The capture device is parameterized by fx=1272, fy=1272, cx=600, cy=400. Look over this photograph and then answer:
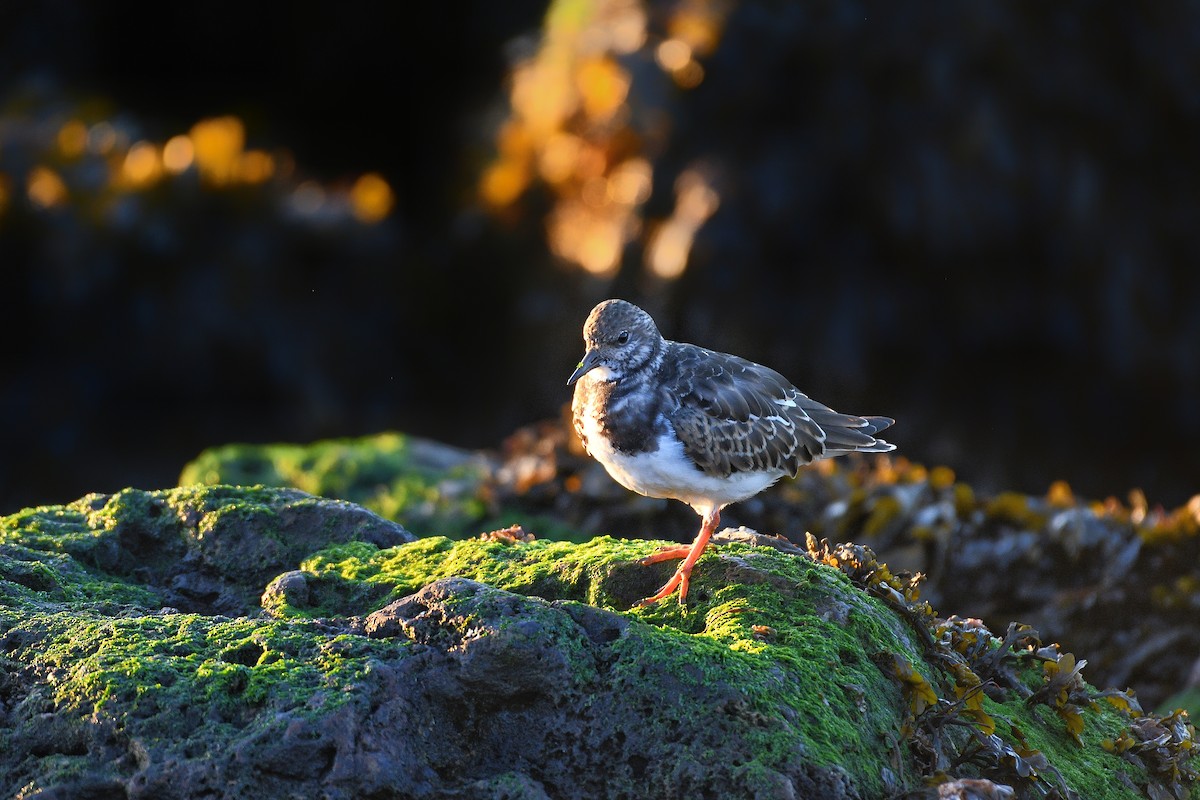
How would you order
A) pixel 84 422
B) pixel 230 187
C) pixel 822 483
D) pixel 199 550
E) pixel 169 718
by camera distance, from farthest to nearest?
pixel 230 187, pixel 84 422, pixel 822 483, pixel 199 550, pixel 169 718

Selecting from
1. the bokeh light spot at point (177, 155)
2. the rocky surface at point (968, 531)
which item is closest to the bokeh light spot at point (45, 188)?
the bokeh light spot at point (177, 155)

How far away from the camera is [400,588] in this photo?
4035 mm

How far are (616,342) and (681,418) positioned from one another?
0.42 metres

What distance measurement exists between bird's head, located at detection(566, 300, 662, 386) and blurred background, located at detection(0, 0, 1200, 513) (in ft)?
17.7

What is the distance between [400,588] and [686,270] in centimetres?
676

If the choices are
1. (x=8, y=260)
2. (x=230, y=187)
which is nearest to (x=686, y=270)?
(x=230, y=187)

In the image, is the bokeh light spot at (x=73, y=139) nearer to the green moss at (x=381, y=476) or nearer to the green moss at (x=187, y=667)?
the green moss at (x=381, y=476)

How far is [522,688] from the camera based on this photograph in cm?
325

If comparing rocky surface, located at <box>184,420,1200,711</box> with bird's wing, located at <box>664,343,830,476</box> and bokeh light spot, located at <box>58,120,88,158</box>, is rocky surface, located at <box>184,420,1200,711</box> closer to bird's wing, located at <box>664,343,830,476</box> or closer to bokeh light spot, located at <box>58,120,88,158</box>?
bird's wing, located at <box>664,343,830,476</box>

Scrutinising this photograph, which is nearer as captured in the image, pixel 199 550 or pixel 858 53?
pixel 199 550

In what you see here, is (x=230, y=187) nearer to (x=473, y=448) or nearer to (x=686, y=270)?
(x=473, y=448)

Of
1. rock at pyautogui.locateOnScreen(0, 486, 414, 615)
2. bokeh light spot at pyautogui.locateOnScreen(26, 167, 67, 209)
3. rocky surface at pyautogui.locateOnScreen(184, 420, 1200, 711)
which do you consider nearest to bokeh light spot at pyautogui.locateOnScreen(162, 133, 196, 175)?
bokeh light spot at pyautogui.locateOnScreen(26, 167, 67, 209)

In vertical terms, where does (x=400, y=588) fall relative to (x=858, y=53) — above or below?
below

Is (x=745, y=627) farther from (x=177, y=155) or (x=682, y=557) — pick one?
(x=177, y=155)
